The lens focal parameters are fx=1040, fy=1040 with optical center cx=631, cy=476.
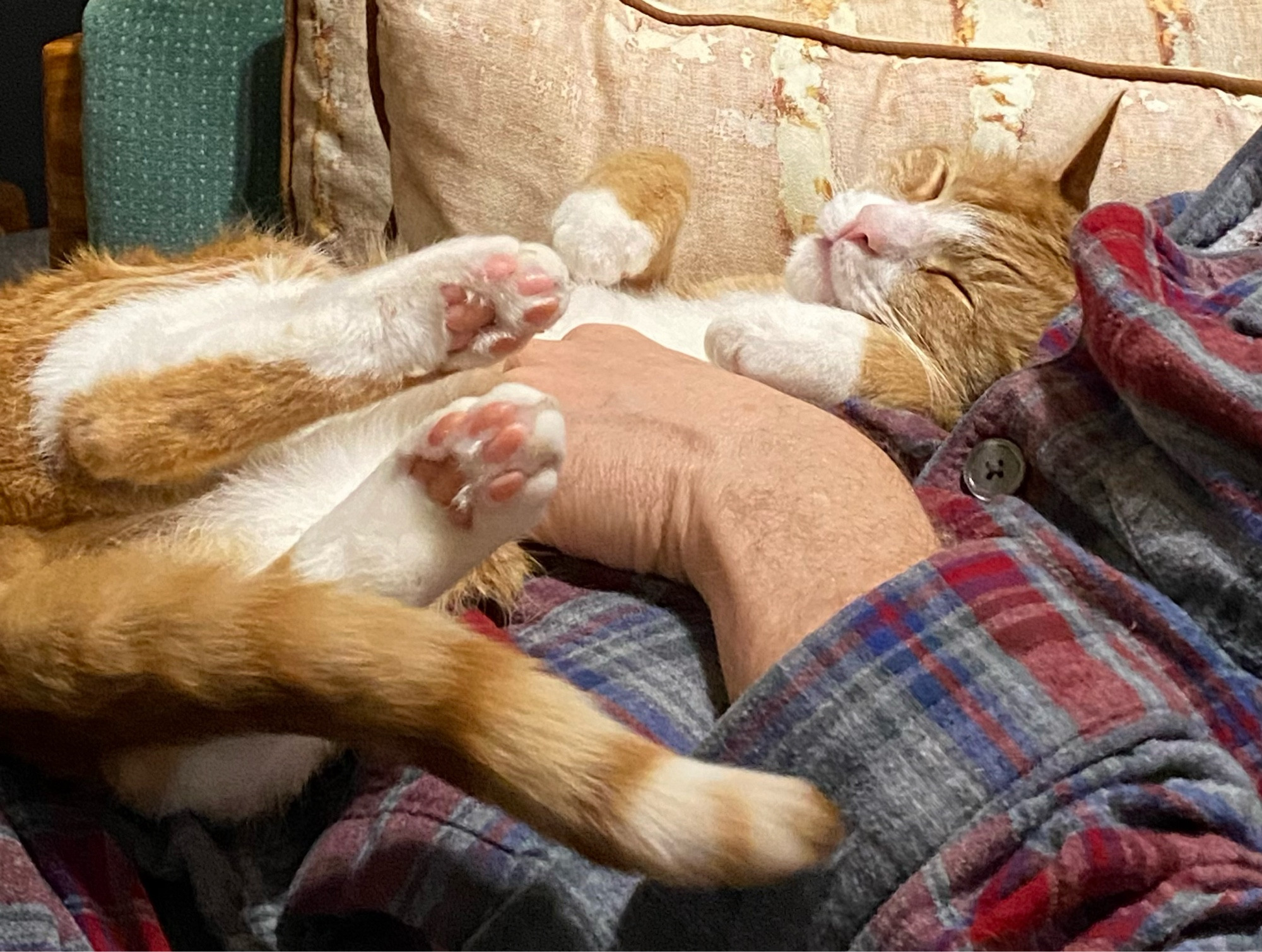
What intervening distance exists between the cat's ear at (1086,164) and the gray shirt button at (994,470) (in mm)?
571

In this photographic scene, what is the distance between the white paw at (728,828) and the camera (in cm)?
49

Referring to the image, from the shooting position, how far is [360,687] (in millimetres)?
580

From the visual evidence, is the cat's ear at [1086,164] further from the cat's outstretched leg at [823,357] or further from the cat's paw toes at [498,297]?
the cat's paw toes at [498,297]

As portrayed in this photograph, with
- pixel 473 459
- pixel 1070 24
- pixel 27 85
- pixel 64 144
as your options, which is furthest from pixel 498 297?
pixel 27 85

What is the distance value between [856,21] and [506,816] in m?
1.17

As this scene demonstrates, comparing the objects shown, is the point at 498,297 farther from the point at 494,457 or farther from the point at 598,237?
the point at 598,237

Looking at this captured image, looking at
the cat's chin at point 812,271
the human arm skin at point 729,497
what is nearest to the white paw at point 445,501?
the human arm skin at point 729,497

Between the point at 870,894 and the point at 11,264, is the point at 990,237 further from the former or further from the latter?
the point at 11,264

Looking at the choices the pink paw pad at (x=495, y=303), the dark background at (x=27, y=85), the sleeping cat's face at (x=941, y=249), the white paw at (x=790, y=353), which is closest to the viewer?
the pink paw pad at (x=495, y=303)

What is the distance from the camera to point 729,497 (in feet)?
2.58

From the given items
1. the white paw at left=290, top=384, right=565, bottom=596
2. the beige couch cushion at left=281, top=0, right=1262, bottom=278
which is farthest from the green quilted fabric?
the white paw at left=290, top=384, right=565, bottom=596

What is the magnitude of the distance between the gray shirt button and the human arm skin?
63mm

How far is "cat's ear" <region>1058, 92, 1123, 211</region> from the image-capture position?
1.21m

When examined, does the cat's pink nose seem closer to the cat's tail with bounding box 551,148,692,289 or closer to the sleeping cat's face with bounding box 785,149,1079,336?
the sleeping cat's face with bounding box 785,149,1079,336
